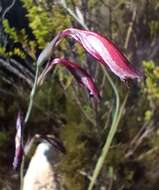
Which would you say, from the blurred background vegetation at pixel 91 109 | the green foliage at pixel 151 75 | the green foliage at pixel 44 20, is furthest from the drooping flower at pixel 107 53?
the blurred background vegetation at pixel 91 109

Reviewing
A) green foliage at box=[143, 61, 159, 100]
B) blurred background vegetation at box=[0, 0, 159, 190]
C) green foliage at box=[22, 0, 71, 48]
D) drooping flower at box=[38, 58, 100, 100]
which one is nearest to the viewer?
drooping flower at box=[38, 58, 100, 100]

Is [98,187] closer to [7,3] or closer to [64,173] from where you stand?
[64,173]

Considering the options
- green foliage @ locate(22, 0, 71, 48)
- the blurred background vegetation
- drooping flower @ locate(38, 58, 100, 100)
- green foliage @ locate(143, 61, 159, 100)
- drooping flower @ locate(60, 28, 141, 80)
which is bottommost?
the blurred background vegetation

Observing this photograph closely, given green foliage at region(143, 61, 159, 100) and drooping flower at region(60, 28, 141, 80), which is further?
green foliage at region(143, 61, 159, 100)

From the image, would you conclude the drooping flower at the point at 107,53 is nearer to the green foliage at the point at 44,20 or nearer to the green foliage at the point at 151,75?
the green foliage at the point at 151,75

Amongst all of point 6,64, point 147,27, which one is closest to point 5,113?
point 6,64

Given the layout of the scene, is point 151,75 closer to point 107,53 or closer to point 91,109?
point 91,109

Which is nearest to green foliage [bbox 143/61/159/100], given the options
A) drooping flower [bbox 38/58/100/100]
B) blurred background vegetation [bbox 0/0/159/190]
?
blurred background vegetation [bbox 0/0/159/190]

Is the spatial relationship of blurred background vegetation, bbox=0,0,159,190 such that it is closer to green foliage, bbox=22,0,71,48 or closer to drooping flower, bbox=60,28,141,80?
green foliage, bbox=22,0,71,48

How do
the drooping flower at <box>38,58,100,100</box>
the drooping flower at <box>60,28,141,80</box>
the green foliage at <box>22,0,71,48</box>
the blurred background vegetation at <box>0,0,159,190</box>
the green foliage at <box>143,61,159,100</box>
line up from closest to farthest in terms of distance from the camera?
the drooping flower at <box>60,28,141,80</box> < the drooping flower at <box>38,58,100,100</box> < the green foliage at <box>143,61,159,100</box> < the green foliage at <box>22,0,71,48</box> < the blurred background vegetation at <box>0,0,159,190</box>
